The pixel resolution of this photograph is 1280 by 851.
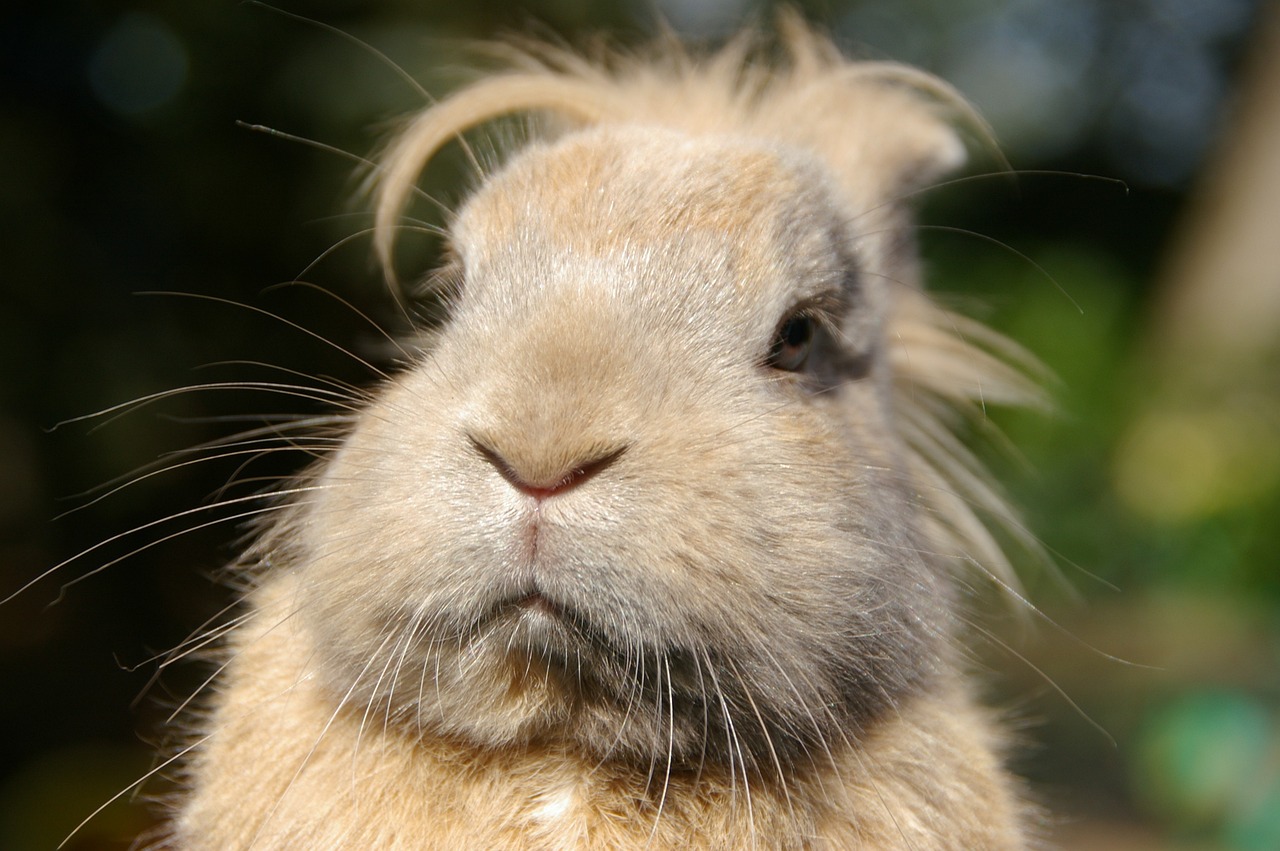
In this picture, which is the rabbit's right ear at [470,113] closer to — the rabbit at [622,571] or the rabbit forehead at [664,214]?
the rabbit at [622,571]

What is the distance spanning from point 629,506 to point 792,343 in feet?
2.05

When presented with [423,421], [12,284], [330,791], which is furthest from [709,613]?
[12,284]

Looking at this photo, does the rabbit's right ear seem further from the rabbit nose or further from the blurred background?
the rabbit nose

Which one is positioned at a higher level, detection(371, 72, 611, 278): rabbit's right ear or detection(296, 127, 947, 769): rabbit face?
detection(371, 72, 611, 278): rabbit's right ear

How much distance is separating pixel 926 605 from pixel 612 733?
0.58 metres

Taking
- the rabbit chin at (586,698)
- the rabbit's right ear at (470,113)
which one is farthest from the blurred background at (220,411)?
the rabbit chin at (586,698)

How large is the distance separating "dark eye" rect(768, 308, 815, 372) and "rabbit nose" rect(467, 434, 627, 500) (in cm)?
52

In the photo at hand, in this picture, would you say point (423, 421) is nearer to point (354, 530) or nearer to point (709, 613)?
point (354, 530)

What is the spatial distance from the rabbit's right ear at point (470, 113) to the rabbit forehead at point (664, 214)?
1.22 ft

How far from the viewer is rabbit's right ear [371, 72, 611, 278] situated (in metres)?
2.29

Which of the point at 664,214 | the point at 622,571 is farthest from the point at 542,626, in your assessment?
the point at 664,214

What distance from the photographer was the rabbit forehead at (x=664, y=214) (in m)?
1.71

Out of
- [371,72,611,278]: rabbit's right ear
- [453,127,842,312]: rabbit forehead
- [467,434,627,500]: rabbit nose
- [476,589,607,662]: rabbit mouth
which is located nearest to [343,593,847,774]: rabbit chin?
[476,589,607,662]: rabbit mouth

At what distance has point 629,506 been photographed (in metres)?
1.36
